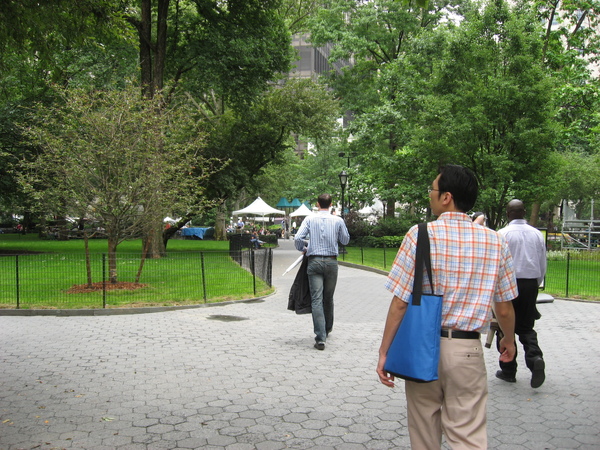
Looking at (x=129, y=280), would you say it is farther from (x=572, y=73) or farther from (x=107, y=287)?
(x=572, y=73)

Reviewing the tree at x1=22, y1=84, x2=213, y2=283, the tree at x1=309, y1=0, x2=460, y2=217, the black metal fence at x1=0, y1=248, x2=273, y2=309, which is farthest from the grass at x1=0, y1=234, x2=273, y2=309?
the tree at x1=309, y1=0, x2=460, y2=217

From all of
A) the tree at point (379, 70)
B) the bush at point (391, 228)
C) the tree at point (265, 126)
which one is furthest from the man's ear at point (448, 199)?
the bush at point (391, 228)

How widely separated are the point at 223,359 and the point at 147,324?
311 centimetres

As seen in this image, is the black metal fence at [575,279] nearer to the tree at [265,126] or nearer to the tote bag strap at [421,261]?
the tote bag strap at [421,261]

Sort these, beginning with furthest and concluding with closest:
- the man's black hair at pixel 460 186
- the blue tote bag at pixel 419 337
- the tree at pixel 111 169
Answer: the tree at pixel 111 169, the man's black hair at pixel 460 186, the blue tote bag at pixel 419 337

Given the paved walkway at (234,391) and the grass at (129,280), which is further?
the grass at (129,280)

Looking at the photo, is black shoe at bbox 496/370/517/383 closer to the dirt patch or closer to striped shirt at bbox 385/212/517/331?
striped shirt at bbox 385/212/517/331

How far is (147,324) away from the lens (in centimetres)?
970

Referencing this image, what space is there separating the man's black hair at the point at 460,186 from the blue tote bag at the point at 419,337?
363mm

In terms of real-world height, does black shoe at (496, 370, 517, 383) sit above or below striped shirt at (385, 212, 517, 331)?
below

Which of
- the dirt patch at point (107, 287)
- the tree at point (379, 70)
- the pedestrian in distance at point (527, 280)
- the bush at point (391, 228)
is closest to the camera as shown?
the pedestrian in distance at point (527, 280)

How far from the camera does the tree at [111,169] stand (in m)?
13.0

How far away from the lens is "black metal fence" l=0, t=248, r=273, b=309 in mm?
11453

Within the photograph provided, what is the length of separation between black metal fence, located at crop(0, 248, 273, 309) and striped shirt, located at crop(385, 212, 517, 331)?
9.12 metres
